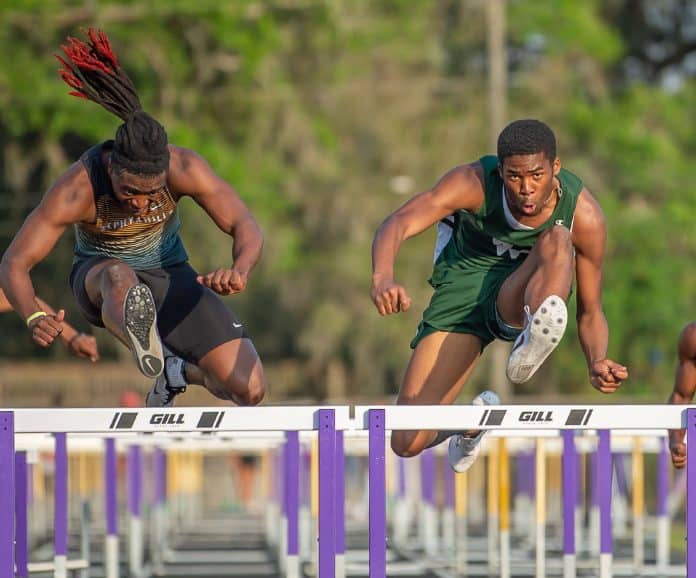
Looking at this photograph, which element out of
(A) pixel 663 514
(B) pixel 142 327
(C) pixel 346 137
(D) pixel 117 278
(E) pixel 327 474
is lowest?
(A) pixel 663 514

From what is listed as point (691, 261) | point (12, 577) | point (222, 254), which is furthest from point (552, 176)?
point (691, 261)

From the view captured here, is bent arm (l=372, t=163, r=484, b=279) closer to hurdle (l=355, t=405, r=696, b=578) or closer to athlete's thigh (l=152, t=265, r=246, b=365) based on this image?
hurdle (l=355, t=405, r=696, b=578)

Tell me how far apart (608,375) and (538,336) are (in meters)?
0.31

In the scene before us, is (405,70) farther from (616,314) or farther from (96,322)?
(96,322)

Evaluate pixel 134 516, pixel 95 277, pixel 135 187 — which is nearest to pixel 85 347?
pixel 95 277

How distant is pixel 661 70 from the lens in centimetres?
3606

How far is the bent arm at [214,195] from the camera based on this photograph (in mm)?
7039

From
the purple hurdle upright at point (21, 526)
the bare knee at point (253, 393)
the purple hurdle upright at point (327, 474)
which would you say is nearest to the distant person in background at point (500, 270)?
the purple hurdle upright at point (327, 474)

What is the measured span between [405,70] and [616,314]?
19.5 ft

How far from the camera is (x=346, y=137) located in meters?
29.6

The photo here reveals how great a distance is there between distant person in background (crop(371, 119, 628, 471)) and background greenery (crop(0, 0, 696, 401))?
17.9 metres

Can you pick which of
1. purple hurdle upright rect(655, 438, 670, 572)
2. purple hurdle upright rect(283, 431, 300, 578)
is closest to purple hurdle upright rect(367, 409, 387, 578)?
purple hurdle upright rect(283, 431, 300, 578)

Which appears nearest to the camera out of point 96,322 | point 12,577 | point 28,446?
point 12,577

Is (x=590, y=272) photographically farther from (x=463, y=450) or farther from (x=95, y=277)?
(x=95, y=277)
